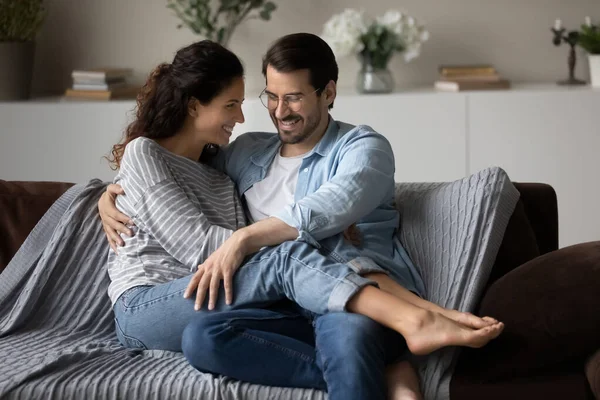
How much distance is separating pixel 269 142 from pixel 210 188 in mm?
231

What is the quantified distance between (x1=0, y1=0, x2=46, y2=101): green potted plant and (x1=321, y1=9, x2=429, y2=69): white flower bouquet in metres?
1.32

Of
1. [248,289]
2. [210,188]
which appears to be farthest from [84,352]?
[210,188]

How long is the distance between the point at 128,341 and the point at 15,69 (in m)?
2.28

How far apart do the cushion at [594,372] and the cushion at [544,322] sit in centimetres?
3

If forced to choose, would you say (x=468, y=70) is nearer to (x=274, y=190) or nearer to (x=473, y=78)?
(x=473, y=78)

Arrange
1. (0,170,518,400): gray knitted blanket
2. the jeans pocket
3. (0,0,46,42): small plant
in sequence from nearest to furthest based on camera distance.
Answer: (0,170,518,400): gray knitted blanket, the jeans pocket, (0,0,46,42): small plant

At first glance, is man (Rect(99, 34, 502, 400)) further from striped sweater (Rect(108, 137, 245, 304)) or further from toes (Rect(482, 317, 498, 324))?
toes (Rect(482, 317, 498, 324))

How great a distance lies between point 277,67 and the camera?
98.3 inches

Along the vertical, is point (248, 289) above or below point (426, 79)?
below

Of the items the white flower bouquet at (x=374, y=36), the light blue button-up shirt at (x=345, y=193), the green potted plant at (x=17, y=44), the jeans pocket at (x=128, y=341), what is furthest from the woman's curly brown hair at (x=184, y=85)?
the green potted plant at (x=17, y=44)

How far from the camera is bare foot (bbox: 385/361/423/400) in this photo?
1964 millimetres

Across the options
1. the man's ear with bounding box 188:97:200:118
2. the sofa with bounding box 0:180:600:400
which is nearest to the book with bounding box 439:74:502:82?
the man's ear with bounding box 188:97:200:118

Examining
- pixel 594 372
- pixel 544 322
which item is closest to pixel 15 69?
pixel 544 322

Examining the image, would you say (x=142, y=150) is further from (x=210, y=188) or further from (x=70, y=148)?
(x=70, y=148)
